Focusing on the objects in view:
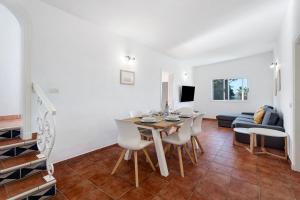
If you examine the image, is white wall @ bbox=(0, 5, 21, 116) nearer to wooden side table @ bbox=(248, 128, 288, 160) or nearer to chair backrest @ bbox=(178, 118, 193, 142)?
chair backrest @ bbox=(178, 118, 193, 142)

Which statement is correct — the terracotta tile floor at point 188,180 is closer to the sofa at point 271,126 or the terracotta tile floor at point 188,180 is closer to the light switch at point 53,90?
the sofa at point 271,126

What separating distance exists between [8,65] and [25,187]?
8.44 ft

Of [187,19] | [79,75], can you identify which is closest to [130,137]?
[79,75]

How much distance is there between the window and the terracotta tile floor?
13.3 ft

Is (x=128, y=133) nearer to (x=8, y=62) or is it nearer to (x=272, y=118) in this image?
(x=8, y=62)

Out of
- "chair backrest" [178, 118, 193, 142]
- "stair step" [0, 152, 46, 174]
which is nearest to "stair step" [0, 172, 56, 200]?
"stair step" [0, 152, 46, 174]

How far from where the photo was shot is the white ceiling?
97.5 inches

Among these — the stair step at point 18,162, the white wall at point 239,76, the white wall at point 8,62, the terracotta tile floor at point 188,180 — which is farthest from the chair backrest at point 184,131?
the white wall at point 239,76

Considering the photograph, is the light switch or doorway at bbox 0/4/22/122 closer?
the light switch

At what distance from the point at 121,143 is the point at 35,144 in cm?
118

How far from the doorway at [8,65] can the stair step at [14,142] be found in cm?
103

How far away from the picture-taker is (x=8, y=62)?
2896 mm

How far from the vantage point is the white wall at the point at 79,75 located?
2.34m

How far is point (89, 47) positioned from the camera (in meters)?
2.94
